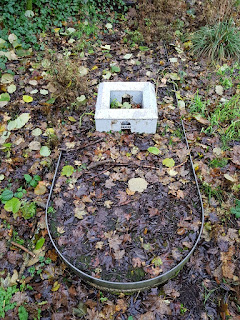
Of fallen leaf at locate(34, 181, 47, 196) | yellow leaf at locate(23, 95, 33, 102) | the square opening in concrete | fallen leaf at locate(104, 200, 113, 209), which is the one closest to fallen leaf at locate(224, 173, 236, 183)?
fallen leaf at locate(104, 200, 113, 209)

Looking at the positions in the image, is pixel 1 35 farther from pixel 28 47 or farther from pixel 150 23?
pixel 150 23

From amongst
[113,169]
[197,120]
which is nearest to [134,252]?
[113,169]

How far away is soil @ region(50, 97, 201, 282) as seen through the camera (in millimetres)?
2502

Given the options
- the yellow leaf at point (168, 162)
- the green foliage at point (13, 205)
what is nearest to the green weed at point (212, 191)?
the yellow leaf at point (168, 162)

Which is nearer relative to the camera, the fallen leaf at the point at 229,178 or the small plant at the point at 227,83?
the fallen leaf at the point at 229,178

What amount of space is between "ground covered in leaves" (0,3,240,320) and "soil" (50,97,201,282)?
12 millimetres

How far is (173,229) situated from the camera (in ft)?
8.84

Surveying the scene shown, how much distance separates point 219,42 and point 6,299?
16.0 feet

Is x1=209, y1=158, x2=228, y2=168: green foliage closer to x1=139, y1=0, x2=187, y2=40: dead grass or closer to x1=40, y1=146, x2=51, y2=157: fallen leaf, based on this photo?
x1=40, y1=146, x2=51, y2=157: fallen leaf

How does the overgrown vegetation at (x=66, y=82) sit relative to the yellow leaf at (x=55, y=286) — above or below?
above

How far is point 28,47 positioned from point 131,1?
2.48 metres

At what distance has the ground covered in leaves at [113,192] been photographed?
236cm

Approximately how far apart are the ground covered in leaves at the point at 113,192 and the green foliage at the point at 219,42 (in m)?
0.31

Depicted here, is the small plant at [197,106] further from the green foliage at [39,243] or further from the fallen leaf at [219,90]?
the green foliage at [39,243]
